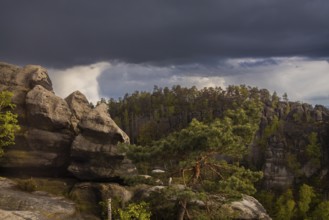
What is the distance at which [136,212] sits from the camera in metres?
28.5

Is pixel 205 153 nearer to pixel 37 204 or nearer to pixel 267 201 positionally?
pixel 37 204

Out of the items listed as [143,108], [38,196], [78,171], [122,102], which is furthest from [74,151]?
[122,102]

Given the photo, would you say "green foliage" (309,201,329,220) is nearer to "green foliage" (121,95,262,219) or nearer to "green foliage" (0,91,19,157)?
"green foliage" (121,95,262,219)

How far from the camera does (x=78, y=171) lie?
36156 millimetres

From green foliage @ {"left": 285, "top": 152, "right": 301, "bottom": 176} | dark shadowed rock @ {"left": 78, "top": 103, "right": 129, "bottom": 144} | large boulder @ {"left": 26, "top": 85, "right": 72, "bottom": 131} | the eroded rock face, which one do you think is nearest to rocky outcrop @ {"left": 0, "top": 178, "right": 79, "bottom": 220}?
dark shadowed rock @ {"left": 78, "top": 103, "right": 129, "bottom": 144}

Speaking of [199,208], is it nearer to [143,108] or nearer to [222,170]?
[222,170]

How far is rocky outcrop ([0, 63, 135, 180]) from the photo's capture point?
3569 cm

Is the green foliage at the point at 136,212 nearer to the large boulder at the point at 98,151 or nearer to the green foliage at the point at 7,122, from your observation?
the large boulder at the point at 98,151

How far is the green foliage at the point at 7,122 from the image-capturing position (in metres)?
35.3

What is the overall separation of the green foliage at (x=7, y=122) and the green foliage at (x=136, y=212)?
12636mm

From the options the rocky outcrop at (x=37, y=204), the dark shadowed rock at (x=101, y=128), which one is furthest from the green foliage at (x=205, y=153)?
the dark shadowed rock at (x=101, y=128)

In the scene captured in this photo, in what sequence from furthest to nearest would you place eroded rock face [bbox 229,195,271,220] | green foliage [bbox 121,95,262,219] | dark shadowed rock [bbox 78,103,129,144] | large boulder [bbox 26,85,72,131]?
large boulder [bbox 26,85,72,131]
dark shadowed rock [bbox 78,103,129,144]
eroded rock face [bbox 229,195,271,220]
green foliage [bbox 121,95,262,219]

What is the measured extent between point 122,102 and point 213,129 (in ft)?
404

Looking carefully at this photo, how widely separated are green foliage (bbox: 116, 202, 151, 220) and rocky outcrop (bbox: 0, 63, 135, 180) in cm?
547
